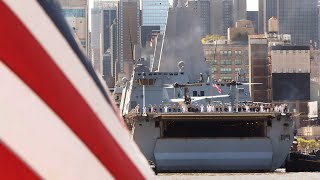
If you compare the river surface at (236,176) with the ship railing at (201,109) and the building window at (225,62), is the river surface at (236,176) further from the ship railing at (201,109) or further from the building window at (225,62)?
the building window at (225,62)

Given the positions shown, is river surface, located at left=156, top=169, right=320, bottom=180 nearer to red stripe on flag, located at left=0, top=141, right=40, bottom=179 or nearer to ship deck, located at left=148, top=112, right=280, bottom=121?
ship deck, located at left=148, top=112, right=280, bottom=121

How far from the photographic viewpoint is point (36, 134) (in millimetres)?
1875

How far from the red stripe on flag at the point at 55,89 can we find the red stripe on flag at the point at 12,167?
5.6 inches

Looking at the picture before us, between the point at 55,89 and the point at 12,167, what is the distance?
0.67ft

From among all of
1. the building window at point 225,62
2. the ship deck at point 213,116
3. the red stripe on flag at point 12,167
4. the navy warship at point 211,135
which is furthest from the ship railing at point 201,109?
the building window at point 225,62

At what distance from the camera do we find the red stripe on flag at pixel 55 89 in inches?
72.9

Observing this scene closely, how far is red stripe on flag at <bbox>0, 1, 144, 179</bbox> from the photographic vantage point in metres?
1.85

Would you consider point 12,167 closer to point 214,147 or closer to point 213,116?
point 213,116

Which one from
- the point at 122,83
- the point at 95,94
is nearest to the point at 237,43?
the point at 122,83

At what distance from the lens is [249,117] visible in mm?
48781

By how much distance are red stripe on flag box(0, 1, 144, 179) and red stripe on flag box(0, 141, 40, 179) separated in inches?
5.6

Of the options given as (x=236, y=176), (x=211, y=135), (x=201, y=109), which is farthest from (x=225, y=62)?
(x=236, y=176)

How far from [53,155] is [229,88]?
190 ft

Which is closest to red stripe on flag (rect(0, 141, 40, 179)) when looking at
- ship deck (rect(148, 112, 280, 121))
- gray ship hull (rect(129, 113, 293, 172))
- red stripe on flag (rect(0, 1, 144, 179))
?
red stripe on flag (rect(0, 1, 144, 179))
